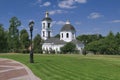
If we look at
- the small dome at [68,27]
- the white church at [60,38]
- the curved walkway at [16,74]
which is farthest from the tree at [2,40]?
the curved walkway at [16,74]

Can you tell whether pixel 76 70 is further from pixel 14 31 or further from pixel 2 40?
pixel 14 31

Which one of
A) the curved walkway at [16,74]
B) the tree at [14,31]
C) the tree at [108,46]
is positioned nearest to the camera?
the curved walkway at [16,74]

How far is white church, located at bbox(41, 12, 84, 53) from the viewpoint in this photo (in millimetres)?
127600

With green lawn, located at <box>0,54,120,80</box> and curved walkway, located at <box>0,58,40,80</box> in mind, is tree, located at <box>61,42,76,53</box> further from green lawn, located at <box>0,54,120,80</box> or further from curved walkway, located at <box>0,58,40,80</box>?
curved walkway, located at <box>0,58,40,80</box>

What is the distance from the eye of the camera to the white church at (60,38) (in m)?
128

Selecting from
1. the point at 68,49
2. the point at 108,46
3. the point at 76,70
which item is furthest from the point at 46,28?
the point at 76,70

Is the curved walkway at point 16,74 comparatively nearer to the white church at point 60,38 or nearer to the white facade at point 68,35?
the white church at point 60,38

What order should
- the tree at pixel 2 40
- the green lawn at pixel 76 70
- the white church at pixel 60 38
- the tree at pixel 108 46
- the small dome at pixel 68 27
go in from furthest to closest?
1. the small dome at pixel 68 27
2. the white church at pixel 60 38
3. the tree at pixel 108 46
4. the tree at pixel 2 40
5. the green lawn at pixel 76 70

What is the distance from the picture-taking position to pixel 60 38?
133 metres

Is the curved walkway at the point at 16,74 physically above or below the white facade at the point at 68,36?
below

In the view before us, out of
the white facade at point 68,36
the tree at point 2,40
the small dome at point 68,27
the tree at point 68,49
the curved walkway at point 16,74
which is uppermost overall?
the small dome at point 68,27

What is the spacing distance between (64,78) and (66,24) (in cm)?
11758

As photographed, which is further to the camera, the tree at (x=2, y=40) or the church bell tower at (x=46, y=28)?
the church bell tower at (x=46, y=28)

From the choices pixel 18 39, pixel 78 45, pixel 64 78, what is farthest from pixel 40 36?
pixel 64 78
